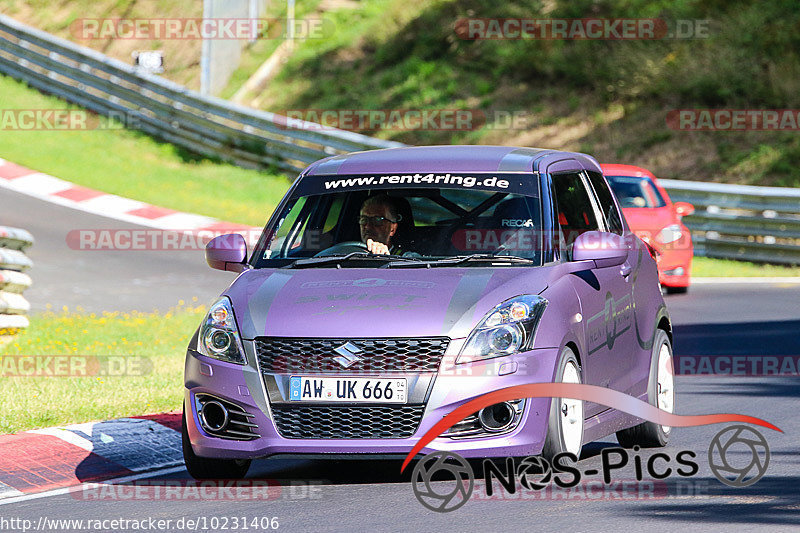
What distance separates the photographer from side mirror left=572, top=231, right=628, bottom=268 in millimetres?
7332

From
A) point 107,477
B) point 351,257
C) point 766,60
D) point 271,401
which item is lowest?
point 107,477

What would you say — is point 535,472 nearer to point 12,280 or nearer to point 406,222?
point 406,222

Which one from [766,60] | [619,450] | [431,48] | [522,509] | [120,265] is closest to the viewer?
[522,509]

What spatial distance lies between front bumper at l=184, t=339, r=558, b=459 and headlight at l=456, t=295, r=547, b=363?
44mm

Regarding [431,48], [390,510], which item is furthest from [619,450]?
[431,48]

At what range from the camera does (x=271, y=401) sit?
6754 mm

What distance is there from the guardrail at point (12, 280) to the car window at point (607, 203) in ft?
20.2

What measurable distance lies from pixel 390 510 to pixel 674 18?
25.1 meters

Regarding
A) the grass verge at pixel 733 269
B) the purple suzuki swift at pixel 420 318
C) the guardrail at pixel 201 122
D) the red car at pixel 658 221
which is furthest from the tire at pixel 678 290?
the purple suzuki swift at pixel 420 318

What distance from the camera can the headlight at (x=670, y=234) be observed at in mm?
16953

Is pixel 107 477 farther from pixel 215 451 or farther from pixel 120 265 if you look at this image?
pixel 120 265

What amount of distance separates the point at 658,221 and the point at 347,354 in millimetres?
11815

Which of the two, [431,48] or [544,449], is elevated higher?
[431,48]

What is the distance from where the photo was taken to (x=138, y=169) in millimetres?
26672
